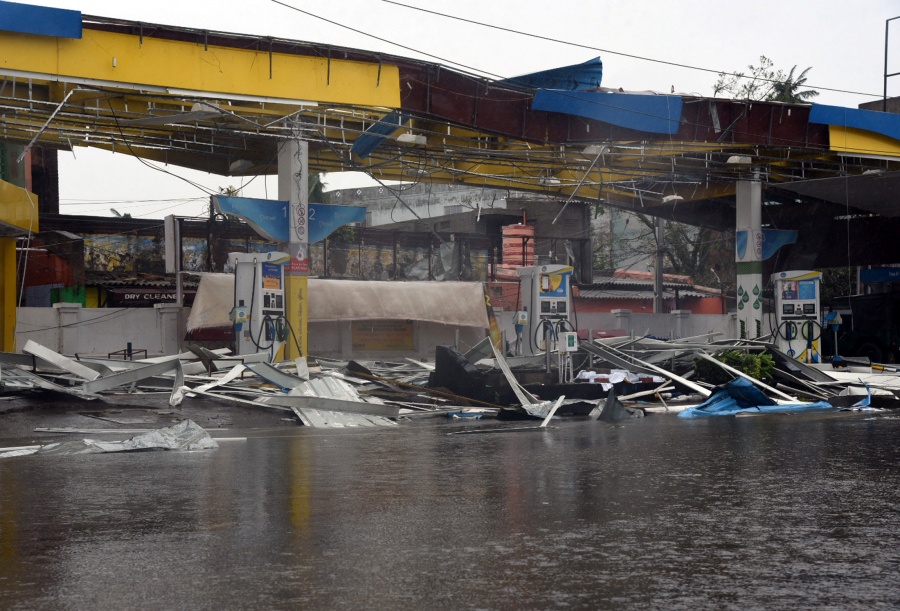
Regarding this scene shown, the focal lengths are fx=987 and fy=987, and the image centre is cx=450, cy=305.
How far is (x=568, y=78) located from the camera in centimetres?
2527

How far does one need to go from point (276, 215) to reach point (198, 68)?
4208 mm

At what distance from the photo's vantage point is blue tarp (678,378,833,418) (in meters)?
17.5

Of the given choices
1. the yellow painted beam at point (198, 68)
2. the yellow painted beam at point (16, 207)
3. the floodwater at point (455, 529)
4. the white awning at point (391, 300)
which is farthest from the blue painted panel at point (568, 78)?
the floodwater at point (455, 529)

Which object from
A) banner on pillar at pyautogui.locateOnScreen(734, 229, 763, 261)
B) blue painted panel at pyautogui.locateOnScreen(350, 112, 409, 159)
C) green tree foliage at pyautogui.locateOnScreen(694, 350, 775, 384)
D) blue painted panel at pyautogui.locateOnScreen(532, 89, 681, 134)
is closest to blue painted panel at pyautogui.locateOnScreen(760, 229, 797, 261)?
banner on pillar at pyautogui.locateOnScreen(734, 229, 763, 261)

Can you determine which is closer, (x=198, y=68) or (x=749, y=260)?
(x=198, y=68)

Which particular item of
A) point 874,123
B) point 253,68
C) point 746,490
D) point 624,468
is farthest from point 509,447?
point 874,123

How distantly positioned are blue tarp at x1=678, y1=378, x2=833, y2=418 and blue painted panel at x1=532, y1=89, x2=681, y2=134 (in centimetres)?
944

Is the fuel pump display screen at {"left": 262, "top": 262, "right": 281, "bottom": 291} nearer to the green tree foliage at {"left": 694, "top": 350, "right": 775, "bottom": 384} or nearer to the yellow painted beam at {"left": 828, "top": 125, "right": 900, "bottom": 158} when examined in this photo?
the green tree foliage at {"left": 694, "top": 350, "right": 775, "bottom": 384}

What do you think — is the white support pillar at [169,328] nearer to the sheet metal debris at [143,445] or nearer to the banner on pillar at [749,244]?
the banner on pillar at [749,244]

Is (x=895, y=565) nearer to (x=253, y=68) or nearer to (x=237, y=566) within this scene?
(x=237, y=566)

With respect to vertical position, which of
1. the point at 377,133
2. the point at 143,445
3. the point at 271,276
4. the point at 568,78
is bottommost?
the point at 143,445

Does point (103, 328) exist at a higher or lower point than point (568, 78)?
lower

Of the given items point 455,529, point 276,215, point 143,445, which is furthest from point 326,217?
point 455,529

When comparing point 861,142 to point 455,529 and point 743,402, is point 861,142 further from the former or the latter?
point 455,529
